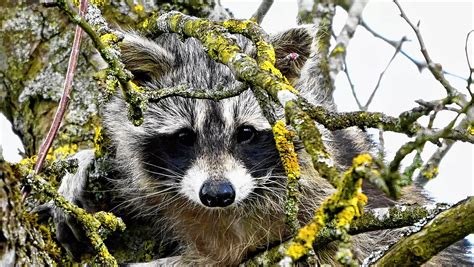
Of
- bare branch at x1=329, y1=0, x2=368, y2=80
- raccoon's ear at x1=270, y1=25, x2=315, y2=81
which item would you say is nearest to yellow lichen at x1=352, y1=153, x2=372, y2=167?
raccoon's ear at x1=270, y1=25, x2=315, y2=81

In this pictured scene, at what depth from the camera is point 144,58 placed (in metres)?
4.57

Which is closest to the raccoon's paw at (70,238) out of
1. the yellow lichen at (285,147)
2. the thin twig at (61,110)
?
the thin twig at (61,110)

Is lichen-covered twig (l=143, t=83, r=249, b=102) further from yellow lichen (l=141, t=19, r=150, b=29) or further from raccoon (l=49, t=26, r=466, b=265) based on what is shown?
yellow lichen (l=141, t=19, r=150, b=29)

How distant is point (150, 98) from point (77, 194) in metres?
1.68

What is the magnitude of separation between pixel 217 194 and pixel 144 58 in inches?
41.4

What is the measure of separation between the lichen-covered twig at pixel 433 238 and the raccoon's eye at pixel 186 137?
202 cm

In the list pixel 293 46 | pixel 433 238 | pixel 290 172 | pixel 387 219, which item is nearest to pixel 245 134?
pixel 293 46

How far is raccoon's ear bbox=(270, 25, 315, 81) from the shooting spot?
435cm

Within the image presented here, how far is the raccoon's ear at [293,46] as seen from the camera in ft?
14.3

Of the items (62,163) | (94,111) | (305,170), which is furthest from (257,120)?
(62,163)

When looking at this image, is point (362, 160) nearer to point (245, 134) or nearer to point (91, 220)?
point (91, 220)

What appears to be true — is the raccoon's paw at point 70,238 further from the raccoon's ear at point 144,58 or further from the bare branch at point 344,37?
the bare branch at point 344,37

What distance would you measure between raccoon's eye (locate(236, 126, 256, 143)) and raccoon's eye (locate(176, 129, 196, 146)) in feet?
0.80

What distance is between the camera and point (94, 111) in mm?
4902
